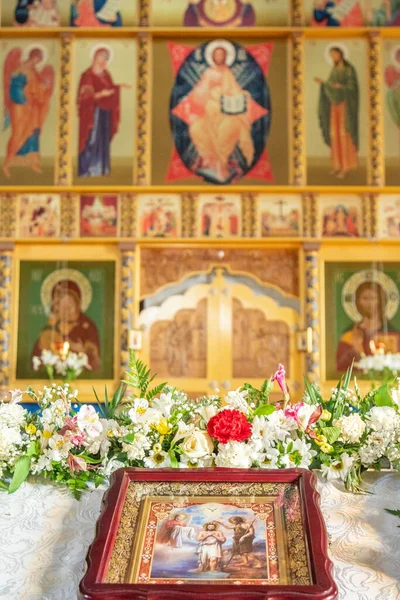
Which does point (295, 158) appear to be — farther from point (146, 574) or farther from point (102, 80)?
point (146, 574)

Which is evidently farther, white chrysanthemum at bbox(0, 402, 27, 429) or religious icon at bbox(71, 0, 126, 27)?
religious icon at bbox(71, 0, 126, 27)

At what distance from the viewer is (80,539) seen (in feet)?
7.48

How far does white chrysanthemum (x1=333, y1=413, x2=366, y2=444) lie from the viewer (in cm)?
267

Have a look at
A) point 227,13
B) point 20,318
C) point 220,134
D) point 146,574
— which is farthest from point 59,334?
point 146,574

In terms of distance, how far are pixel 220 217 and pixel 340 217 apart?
1.39m

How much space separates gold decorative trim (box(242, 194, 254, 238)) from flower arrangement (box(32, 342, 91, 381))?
2.32 meters

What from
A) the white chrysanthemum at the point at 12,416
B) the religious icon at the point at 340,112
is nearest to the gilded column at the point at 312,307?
the religious icon at the point at 340,112

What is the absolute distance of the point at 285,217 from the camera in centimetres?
851

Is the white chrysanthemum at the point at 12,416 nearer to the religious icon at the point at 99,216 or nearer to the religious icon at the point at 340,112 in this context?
the religious icon at the point at 99,216

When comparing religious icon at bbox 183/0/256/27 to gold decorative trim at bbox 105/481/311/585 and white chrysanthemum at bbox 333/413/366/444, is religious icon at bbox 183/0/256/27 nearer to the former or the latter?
white chrysanthemum at bbox 333/413/366/444

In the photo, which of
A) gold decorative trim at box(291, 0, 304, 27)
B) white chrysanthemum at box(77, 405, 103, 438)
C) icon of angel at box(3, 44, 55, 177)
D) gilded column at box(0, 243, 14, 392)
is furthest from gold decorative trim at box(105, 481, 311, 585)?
gold decorative trim at box(291, 0, 304, 27)

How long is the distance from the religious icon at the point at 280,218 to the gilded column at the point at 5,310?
289cm

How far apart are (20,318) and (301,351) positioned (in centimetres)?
324

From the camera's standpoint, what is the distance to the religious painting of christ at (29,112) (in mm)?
8672
